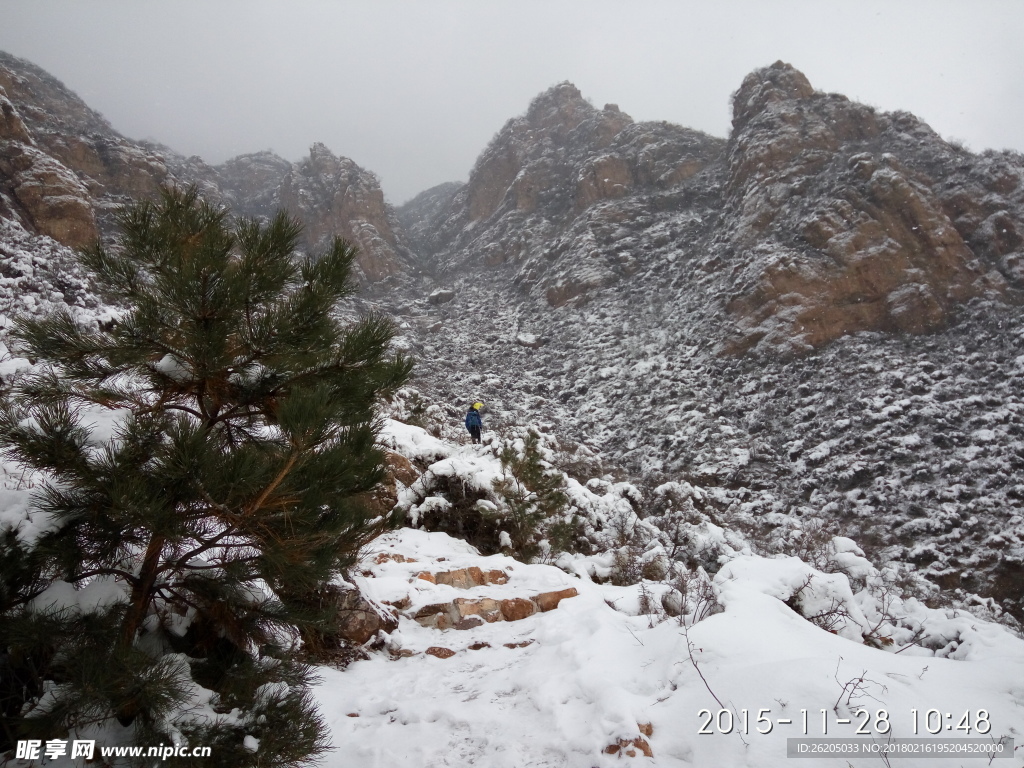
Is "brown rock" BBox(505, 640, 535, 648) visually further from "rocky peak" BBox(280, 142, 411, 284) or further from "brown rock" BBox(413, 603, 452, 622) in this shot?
"rocky peak" BBox(280, 142, 411, 284)

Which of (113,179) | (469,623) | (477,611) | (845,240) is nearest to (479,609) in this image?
(477,611)

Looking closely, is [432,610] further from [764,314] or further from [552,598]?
[764,314]

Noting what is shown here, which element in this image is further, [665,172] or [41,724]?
[665,172]

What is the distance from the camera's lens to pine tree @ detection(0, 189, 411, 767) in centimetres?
200

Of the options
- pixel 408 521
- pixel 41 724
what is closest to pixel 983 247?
pixel 408 521

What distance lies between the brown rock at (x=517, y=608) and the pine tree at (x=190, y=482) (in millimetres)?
2540

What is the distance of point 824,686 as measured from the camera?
2438 millimetres

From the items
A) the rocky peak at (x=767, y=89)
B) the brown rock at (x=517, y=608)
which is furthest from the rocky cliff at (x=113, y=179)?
the rocky peak at (x=767, y=89)

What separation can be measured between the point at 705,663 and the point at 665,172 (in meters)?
36.9

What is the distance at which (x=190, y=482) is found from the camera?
2.04 m

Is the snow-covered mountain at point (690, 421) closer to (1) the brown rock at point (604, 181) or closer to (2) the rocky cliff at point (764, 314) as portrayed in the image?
(2) the rocky cliff at point (764, 314)

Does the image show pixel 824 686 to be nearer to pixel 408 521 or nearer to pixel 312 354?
pixel 312 354
